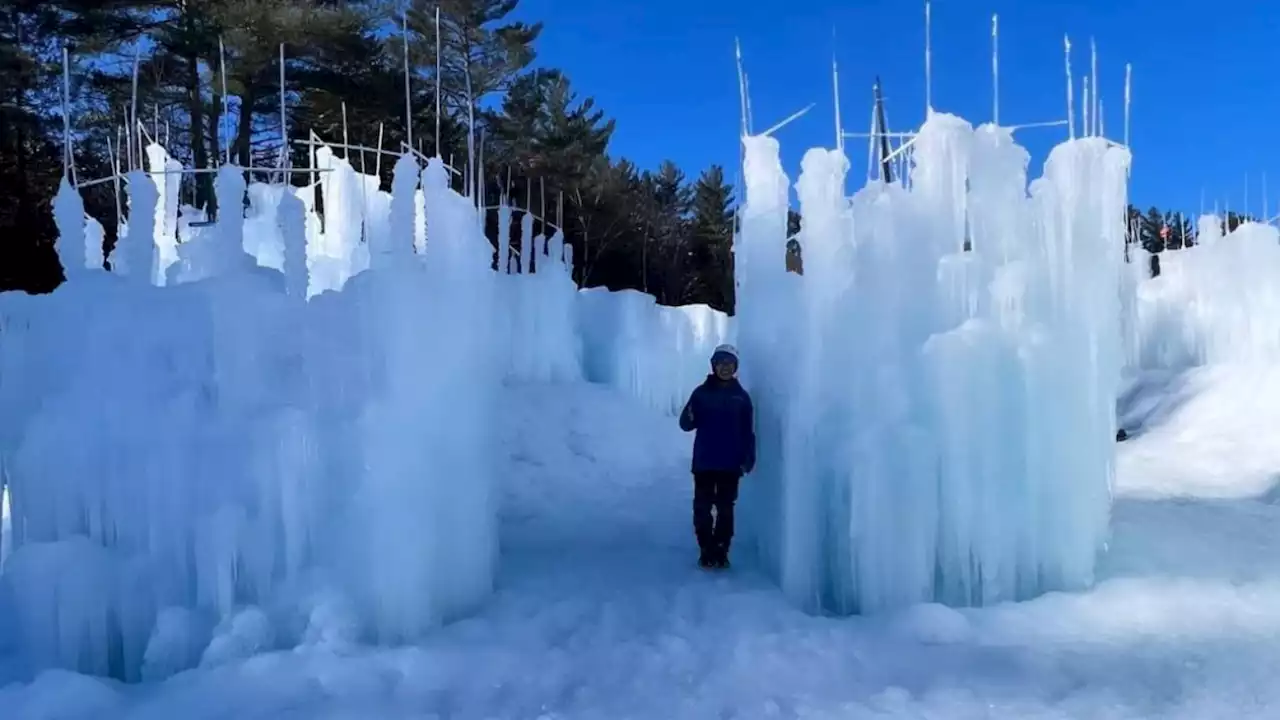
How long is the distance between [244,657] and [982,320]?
3956mm

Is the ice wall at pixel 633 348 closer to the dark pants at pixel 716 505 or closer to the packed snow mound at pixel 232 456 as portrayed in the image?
the dark pants at pixel 716 505

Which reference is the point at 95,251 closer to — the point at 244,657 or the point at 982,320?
the point at 244,657

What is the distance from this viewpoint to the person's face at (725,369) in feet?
18.9

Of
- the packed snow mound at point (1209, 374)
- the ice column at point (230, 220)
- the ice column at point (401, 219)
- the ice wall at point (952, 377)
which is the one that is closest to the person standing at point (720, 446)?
the ice wall at point (952, 377)

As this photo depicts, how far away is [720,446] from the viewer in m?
5.66

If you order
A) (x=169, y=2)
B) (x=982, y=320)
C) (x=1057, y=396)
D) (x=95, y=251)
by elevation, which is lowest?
(x=1057, y=396)

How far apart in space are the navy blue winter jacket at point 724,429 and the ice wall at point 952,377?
9.3 inches

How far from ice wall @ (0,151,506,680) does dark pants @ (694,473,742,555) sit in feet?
5.74

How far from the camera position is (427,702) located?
3799 mm

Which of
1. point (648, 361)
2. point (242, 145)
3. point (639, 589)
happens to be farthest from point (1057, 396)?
point (242, 145)

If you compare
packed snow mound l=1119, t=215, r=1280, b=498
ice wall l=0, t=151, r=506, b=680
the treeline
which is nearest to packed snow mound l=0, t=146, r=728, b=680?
ice wall l=0, t=151, r=506, b=680

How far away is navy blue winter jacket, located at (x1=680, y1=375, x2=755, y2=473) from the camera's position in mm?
5633

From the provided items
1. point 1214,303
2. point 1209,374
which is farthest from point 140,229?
point 1214,303

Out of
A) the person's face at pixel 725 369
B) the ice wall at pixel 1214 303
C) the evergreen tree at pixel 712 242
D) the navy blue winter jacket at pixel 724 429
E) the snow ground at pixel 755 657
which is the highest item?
the evergreen tree at pixel 712 242
